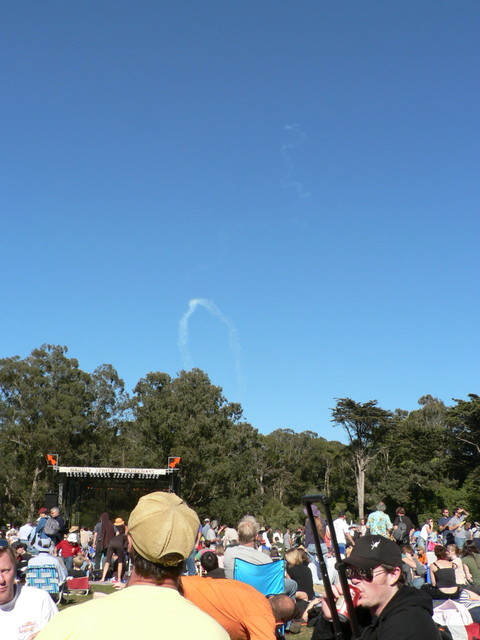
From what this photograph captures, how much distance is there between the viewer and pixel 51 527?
1248 cm

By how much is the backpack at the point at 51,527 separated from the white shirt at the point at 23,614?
9804 millimetres

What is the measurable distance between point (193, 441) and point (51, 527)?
30.9m

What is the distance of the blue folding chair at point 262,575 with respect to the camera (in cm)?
684

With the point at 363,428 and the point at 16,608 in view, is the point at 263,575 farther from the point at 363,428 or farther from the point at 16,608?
the point at 363,428

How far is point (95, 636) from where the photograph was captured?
4.21ft

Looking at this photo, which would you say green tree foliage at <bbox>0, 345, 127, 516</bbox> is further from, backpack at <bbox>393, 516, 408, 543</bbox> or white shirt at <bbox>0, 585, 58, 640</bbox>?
white shirt at <bbox>0, 585, 58, 640</bbox>

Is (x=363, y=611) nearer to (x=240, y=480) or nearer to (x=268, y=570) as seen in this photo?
(x=268, y=570)

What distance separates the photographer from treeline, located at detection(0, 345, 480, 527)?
42.9 meters

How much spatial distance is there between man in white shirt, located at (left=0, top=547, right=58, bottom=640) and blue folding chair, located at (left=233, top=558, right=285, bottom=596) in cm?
379

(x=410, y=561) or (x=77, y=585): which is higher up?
(x=410, y=561)

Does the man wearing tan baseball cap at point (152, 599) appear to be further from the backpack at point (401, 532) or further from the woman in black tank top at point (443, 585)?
the backpack at point (401, 532)

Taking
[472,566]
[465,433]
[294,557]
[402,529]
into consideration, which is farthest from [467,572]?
[465,433]

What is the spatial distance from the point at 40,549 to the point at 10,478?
3636cm

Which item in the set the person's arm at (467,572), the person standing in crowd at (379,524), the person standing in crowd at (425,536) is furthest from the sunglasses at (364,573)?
the person standing in crowd at (425,536)
